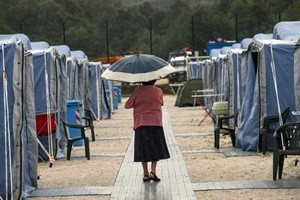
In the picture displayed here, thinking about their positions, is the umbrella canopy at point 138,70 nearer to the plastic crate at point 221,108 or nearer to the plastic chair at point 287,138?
the plastic chair at point 287,138

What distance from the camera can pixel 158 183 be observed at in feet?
38.7

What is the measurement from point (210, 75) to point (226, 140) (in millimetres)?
9205

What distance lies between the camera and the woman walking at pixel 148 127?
1170cm

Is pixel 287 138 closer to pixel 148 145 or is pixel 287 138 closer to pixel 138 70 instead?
pixel 148 145

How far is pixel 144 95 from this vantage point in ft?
38.5

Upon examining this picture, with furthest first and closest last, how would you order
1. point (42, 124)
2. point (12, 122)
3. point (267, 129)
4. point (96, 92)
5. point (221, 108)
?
point (96, 92), point (221, 108), point (42, 124), point (267, 129), point (12, 122)

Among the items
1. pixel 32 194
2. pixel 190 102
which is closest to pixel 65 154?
pixel 32 194

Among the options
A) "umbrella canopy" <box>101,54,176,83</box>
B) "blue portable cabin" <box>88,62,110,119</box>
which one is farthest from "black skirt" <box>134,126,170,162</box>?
"blue portable cabin" <box>88,62,110,119</box>

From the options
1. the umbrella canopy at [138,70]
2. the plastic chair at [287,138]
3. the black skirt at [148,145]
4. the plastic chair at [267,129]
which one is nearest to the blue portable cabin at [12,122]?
the umbrella canopy at [138,70]

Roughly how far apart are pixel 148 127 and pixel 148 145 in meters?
→ 0.28

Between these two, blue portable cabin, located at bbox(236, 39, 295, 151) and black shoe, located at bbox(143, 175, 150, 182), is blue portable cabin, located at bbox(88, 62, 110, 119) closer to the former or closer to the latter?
blue portable cabin, located at bbox(236, 39, 295, 151)

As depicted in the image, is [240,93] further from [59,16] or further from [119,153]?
[59,16]

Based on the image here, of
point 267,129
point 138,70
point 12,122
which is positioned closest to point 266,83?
point 267,129

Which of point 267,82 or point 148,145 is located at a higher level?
point 267,82
